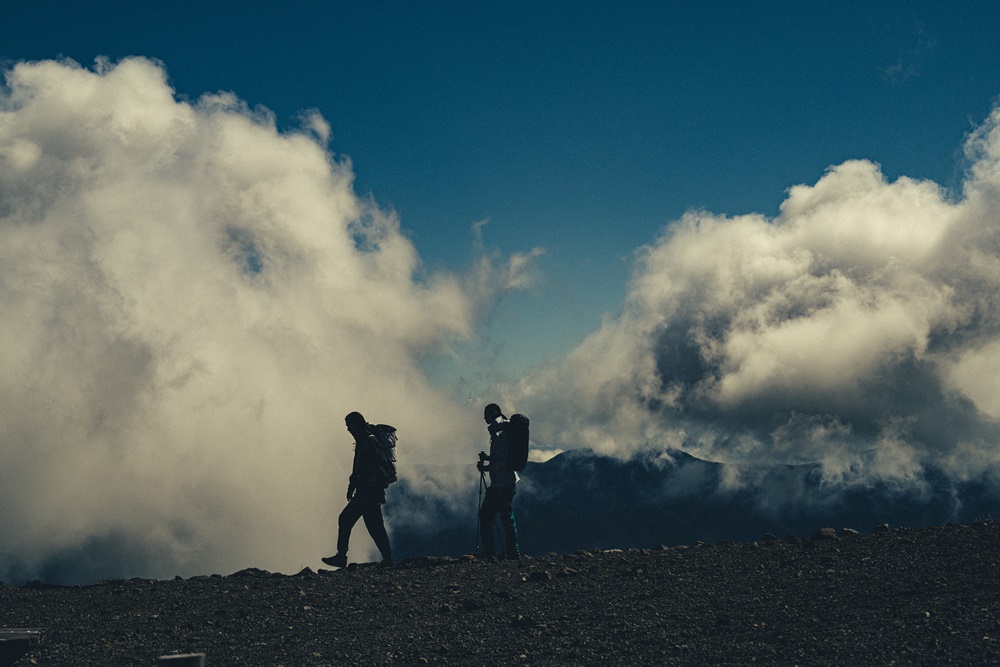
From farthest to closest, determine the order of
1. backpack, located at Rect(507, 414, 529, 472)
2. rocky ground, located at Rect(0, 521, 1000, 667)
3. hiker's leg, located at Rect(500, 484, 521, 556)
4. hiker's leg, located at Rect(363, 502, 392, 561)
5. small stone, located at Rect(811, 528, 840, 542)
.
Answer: hiker's leg, located at Rect(363, 502, 392, 561), backpack, located at Rect(507, 414, 529, 472), hiker's leg, located at Rect(500, 484, 521, 556), small stone, located at Rect(811, 528, 840, 542), rocky ground, located at Rect(0, 521, 1000, 667)

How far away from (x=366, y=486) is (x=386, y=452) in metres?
0.77

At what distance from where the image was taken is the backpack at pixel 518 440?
56.1 ft

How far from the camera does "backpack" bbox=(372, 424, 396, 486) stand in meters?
17.7

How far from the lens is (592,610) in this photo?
36.6 feet

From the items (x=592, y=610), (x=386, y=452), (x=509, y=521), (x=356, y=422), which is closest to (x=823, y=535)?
(x=592, y=610)

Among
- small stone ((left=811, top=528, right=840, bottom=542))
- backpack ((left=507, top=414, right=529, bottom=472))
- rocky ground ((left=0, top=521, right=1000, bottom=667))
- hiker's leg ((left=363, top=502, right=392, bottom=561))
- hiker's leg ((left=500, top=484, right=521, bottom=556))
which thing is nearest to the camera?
rocky ground ((left=0, top=521, right=1000, bottom=667))

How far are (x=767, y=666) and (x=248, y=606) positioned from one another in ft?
24.6

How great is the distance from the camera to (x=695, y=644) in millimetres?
9492

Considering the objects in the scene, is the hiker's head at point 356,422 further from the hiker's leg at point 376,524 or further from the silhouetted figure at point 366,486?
the hiker's leg at point 376,524

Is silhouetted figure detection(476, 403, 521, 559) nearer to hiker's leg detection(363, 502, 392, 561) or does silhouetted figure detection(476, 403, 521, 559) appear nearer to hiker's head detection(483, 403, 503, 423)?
hiker's head detection(483, 403, 503, 423)

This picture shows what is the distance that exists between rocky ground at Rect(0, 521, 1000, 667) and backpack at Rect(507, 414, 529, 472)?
2.69 metres

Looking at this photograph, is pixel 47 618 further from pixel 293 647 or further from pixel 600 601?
pixel 600 601

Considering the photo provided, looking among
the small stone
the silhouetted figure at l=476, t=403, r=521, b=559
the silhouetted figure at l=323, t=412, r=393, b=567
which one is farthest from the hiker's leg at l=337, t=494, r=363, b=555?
the small stone

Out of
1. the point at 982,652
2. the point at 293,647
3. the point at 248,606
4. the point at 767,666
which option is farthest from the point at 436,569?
the point at 982,652
